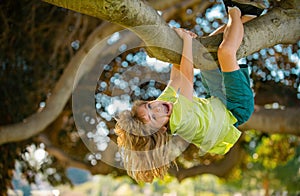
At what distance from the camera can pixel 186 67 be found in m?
2.28

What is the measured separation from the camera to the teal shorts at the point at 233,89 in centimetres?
249

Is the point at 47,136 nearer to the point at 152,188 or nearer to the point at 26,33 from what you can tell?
the point at 26,33

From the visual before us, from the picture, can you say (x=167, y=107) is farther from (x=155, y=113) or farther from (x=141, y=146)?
(x=141, y=146)

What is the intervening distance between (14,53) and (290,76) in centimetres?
266

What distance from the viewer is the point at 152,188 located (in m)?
9.46

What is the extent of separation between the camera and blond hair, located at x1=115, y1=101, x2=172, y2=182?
248 centimetres

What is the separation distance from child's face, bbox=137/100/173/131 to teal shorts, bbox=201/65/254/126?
0.26 metres

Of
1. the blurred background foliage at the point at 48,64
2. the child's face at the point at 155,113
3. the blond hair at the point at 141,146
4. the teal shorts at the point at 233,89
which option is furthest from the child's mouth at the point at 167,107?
the blurred background foliage at the point at 48,64

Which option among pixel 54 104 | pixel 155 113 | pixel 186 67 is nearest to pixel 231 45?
pixel 186 67

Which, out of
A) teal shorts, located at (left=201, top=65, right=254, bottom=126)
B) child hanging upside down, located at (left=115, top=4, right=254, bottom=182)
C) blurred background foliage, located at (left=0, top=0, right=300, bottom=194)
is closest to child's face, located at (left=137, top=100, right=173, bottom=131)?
child hanging upside down, located at (left=115, top=4, right=254, bottom=182)

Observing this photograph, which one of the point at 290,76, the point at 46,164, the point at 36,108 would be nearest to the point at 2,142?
the point at 36,108

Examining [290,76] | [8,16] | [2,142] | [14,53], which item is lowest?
[290,76]

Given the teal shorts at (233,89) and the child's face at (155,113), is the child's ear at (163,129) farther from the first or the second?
the teal shorts at (233,89)

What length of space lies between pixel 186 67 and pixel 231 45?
0.20 m
